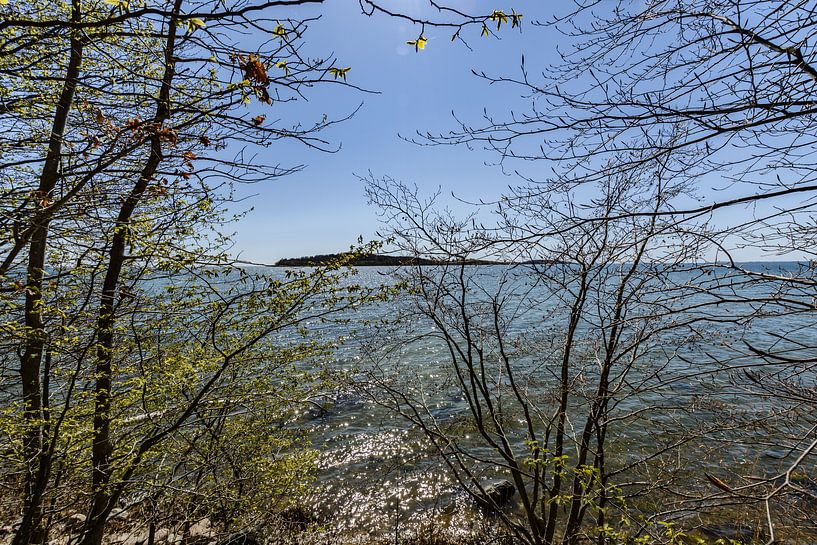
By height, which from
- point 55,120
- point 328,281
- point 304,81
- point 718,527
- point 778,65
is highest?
point 55,120

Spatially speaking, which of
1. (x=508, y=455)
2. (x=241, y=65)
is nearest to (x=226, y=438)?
(x=508, y=455)

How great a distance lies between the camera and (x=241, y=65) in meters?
2.04

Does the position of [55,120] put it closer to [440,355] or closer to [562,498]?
[562,498]

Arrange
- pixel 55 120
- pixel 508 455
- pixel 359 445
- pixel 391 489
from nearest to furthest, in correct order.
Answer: pixel 55 120, pixel 508 455, pixel 391 489, pixel 359 445

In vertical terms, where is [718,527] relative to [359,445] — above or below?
below

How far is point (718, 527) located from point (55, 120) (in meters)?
11.3

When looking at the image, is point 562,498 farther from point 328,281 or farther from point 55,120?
point 55,120

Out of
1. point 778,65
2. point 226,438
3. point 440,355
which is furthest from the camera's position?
point 440,355

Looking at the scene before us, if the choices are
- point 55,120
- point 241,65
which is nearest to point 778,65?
point 241,65

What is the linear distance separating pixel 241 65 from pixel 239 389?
4.27 metres

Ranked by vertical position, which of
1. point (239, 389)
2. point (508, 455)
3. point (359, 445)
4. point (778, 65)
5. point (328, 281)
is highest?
point (778, 65)

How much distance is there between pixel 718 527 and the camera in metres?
7.14

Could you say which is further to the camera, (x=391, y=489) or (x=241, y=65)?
(x=391, y=489)

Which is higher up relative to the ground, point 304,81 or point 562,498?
point 304,81
